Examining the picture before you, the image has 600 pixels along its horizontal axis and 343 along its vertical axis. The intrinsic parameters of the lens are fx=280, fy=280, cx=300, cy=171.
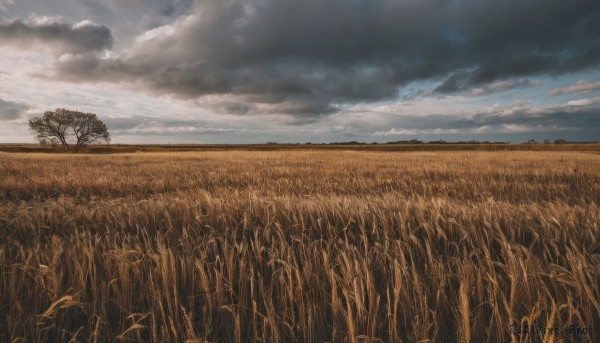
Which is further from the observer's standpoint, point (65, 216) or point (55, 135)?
point (55, 135)

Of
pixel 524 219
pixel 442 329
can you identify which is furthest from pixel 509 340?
pixel 524 219

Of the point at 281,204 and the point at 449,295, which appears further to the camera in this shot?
the point at 281,204

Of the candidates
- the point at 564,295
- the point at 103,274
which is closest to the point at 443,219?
the point at 564,295

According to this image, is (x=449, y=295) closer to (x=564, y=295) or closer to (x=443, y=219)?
(x=564, y=295)

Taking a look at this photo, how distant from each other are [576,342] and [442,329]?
1.82ft

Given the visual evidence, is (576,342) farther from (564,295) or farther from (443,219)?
(443,219)

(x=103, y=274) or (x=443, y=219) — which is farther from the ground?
(x=443, y=219)

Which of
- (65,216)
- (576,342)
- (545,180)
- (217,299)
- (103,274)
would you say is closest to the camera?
(576,342)

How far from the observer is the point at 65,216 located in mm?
3088

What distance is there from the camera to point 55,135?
64.9 metres

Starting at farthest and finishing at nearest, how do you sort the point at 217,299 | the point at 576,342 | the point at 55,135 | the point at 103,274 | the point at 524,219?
the point at 55,135 → the point at 524,219 → the point at 103,274 → the point at 217,299 → the point at 576,342

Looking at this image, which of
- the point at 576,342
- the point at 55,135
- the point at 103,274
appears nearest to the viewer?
the point at 576,342

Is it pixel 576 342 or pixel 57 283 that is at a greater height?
pixel 57 283

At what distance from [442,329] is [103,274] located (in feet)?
6.52
